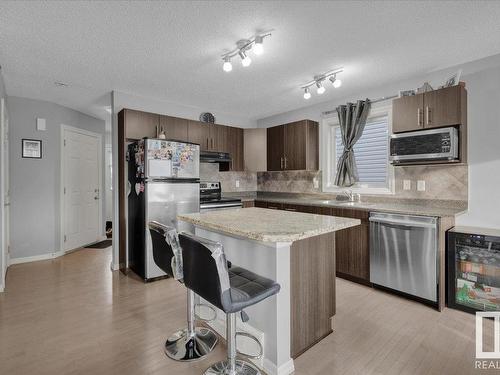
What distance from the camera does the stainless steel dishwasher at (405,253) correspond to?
2598 mm

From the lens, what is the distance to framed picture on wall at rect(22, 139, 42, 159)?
4.07 m

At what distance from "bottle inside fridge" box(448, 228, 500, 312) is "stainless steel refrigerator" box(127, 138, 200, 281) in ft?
9.72

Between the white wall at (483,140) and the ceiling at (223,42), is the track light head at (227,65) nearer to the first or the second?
the ceiling at (223,42)

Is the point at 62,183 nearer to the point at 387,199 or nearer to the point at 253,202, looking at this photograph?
the point at 253,202

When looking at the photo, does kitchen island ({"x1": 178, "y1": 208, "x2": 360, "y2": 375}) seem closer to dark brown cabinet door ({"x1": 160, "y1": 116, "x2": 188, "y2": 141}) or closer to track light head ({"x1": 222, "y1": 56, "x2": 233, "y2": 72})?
track light head ({"x1": 222, "y1": 56, "x2": 233, "y2": 72})

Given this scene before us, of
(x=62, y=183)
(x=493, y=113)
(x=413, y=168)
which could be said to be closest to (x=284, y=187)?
(x=413, y=168)

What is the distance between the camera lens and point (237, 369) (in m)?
1.71

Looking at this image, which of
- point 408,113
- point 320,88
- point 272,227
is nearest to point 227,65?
point 320,88

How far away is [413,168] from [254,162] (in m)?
2.51

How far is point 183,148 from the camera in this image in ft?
11.9

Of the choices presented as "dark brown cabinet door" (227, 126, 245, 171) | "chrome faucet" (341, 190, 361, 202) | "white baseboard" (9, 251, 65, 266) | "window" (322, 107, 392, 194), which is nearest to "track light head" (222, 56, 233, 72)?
"dark brown cabinet door" (227, 126, 245, 171)

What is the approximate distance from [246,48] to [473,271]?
9.54 feet

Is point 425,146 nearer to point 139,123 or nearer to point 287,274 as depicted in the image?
point 287,274

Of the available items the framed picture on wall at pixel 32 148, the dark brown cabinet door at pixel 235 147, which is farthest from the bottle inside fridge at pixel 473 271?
the framed picture on wall at pixel 32 148
